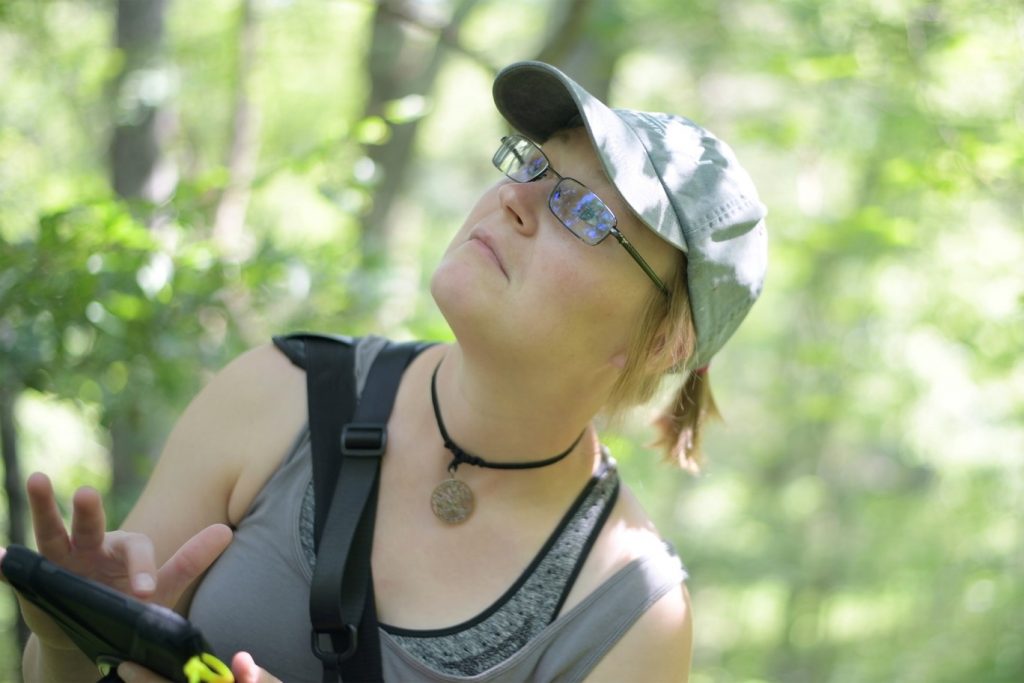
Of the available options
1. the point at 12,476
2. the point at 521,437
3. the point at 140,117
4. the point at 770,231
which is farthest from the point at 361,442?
the point at 770,231

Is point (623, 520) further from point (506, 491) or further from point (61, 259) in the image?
point (61, 259)

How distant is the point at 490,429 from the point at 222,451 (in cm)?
56

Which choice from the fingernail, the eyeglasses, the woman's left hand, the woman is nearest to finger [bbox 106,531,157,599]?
the fingernail

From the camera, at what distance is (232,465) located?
201 cm

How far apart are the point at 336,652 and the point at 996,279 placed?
17.7 feet

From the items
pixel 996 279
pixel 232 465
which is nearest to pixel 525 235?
pixel 232 465

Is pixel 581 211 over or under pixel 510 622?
over

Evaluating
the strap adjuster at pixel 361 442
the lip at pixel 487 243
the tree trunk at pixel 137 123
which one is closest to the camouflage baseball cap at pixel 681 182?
the lip at pixel 487 243

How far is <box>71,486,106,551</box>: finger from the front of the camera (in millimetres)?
1509

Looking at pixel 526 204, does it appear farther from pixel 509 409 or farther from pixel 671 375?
pixel 671 375

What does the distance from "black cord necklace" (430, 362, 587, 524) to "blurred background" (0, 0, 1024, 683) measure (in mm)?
340

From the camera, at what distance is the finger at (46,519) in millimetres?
1484

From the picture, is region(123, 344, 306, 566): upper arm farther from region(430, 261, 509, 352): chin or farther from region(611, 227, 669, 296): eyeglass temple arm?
region(611, 227, 669, 296): eyeglass temple arm

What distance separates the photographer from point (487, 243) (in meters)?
1.94
